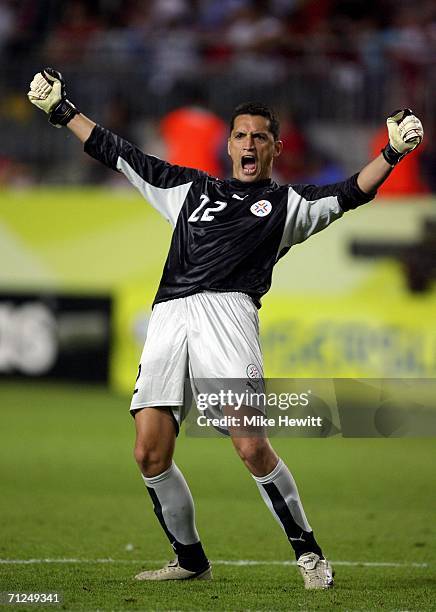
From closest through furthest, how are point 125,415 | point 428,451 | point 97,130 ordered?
point 97,130 → point 428,451 → point 125,415

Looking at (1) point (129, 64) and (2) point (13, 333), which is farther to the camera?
(1) point (129, 64)

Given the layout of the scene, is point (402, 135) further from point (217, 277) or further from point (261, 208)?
point (217, 277)

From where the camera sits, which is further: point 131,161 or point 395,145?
point 131,161

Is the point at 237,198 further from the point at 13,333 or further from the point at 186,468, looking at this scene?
the point at 13,333

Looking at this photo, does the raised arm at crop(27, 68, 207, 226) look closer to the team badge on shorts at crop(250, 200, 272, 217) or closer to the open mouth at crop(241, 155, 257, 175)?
the open mouth at crop(241, 155, 257, 175)

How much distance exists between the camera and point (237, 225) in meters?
6.13

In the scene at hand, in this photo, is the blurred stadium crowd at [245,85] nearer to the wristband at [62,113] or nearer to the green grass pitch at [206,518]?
the green grass pitch at [206,518]

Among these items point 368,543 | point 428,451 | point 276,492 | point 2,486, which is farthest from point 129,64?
point 276,492

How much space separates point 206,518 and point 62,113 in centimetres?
323

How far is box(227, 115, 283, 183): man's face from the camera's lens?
20.3 feet

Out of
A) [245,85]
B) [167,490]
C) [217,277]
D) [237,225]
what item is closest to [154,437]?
[167,490]

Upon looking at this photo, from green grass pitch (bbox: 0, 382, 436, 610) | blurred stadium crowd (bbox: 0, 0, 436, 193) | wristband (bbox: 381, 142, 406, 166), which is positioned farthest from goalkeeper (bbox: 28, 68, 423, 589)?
blurred stadium crowd (bbox: 0, 0, 436, 193)

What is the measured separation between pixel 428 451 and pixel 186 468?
2548mm

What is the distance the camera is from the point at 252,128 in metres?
6.19
